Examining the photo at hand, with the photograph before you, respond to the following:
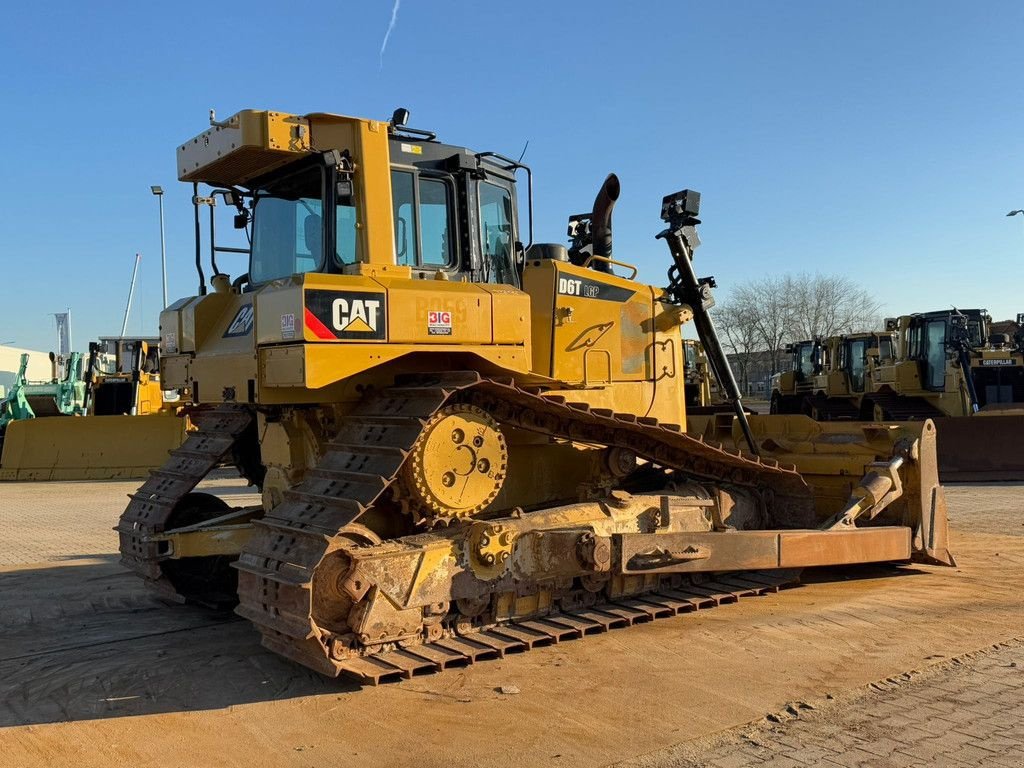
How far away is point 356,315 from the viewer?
5.48 m

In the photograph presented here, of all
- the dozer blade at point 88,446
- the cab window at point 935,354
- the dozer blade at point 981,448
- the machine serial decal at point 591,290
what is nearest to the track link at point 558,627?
the machine serial decal at point 591,290

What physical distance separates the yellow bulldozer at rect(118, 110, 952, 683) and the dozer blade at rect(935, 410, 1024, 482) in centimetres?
879

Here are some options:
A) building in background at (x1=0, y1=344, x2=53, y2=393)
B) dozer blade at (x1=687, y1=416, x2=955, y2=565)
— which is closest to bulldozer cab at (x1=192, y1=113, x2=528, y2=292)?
dozer blade at (x1=687, y1=416, x2=955, y2=565)

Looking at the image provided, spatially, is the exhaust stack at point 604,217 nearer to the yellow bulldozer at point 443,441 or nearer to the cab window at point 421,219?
the yellow bulldozer at point 443,441

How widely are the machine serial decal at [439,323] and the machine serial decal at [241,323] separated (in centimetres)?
121

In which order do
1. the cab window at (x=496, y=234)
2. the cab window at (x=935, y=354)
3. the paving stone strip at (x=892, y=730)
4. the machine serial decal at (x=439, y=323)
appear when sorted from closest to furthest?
the paving stone strip at (x=892, y=730) → the machine serial decal at (x=439, y=323) → the cab window at (x=496, y=234) → the cab window at (x=935, y=354)

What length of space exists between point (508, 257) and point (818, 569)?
13.6 ft

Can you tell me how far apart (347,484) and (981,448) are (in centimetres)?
1408

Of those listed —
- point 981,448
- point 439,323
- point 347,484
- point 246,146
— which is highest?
point 246,146

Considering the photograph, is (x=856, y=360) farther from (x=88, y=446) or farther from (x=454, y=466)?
(x=454, y=466)

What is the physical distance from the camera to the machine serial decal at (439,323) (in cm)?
577

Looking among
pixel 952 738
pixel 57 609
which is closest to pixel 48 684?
pixel 57 609

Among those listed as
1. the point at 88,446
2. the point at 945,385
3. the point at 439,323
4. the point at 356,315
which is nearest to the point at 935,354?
the point at 945,385

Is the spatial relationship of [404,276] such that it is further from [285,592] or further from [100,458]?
[100,458]
